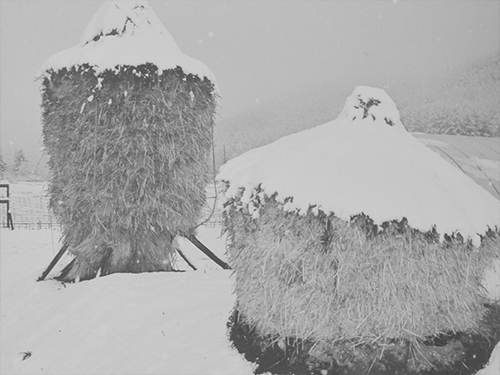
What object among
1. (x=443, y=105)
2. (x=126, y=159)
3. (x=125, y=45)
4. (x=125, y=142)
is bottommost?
(x=126, y=159)

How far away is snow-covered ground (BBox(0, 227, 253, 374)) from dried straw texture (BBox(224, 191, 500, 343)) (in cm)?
56

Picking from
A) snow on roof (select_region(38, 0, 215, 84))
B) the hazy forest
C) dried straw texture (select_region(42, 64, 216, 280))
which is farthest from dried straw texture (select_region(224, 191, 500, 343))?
the hazy forest

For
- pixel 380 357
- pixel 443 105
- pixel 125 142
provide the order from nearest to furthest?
1. pixel 380 357
2. pixel 125 142
3. pixel 443 105

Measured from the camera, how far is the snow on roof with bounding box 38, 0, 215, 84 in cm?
441

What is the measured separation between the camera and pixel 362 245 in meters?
2.12

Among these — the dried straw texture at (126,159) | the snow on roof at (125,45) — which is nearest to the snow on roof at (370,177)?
the dried straw texture at (126,159)

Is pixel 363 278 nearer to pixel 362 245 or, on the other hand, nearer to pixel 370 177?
pixel 362 245

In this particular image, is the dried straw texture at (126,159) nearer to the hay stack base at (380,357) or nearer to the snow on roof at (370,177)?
the snow on roof at (370,177)

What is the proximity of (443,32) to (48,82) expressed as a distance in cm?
971

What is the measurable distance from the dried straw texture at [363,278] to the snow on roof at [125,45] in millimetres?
2755

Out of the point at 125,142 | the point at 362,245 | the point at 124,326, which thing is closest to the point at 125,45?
the point at 125,142

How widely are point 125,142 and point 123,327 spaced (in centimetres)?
190

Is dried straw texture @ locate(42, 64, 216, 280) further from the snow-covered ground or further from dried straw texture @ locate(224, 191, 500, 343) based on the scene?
dried straw texture @ locate(224, 191, 500, 343)

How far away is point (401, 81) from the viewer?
419 inches
